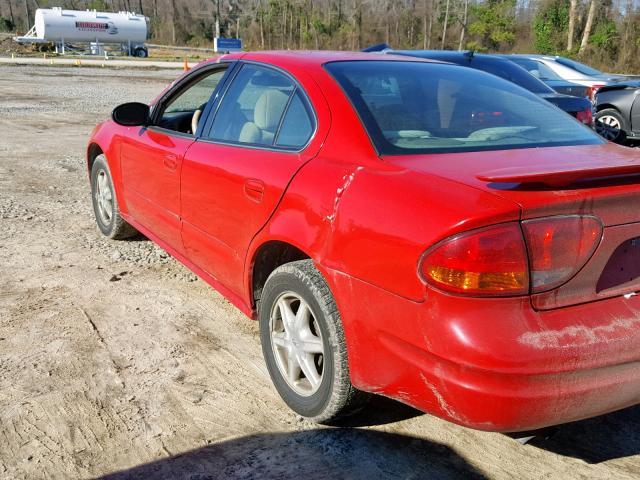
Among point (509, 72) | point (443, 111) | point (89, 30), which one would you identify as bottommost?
point (89, 30)

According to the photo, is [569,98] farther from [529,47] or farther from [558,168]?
[529,47]

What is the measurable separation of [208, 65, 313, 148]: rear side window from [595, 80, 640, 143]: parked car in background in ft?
31.0

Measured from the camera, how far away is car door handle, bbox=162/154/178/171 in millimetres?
3883

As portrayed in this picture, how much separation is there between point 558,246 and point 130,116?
3211 mm

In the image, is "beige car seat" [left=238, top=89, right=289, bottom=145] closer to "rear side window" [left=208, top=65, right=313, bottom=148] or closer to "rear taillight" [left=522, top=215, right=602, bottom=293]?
"rear side window" [left=208, top=65, right=313, bottom=148]

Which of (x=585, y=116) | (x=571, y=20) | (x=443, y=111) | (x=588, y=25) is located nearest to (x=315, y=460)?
(x=443, y=111)

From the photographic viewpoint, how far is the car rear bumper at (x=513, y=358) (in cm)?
209

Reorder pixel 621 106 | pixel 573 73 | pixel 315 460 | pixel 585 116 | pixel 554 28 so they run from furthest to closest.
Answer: pixel 554 28 → pixel 573 73 → pixel 621 106 → pixel 585 116 → pixel 315 460

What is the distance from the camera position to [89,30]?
53406mm

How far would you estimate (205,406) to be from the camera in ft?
9.98

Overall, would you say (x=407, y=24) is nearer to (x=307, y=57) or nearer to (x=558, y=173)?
(x=307, y=57)

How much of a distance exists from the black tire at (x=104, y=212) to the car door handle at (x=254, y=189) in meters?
2.35

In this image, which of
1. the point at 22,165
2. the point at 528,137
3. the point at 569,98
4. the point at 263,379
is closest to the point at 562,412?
the point at 528,137

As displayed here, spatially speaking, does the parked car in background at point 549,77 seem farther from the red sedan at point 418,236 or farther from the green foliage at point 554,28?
the green foliage at point 554,28
